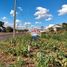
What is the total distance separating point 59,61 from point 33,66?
2.84 feet

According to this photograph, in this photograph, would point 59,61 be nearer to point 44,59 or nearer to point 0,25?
point 44,59

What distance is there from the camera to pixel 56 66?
22.7ft

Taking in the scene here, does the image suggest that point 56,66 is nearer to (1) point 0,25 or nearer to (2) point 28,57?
(2) point 28,57

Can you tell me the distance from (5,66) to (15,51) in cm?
202

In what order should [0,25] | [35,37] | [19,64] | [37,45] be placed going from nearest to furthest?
[19,64] → [37,45] → [35,37] → [0,25]

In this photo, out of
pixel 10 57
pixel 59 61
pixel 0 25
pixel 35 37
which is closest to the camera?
pixel 59 61

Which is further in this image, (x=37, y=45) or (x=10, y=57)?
(x=37, y=45)

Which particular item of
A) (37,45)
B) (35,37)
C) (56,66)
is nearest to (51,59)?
(56,66)

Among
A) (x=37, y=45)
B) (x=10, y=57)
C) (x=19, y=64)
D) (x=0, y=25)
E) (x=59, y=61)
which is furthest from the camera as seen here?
(x=0, y=25)

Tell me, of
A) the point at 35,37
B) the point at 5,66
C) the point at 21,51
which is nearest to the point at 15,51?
the point at 21,51

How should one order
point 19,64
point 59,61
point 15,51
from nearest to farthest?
point 19,64 → point 59,61 → point 15,51

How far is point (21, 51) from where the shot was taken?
8508 millimetres

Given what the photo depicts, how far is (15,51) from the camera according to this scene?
8.76 metres

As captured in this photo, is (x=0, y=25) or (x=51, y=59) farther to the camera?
(x=0, y=25)
